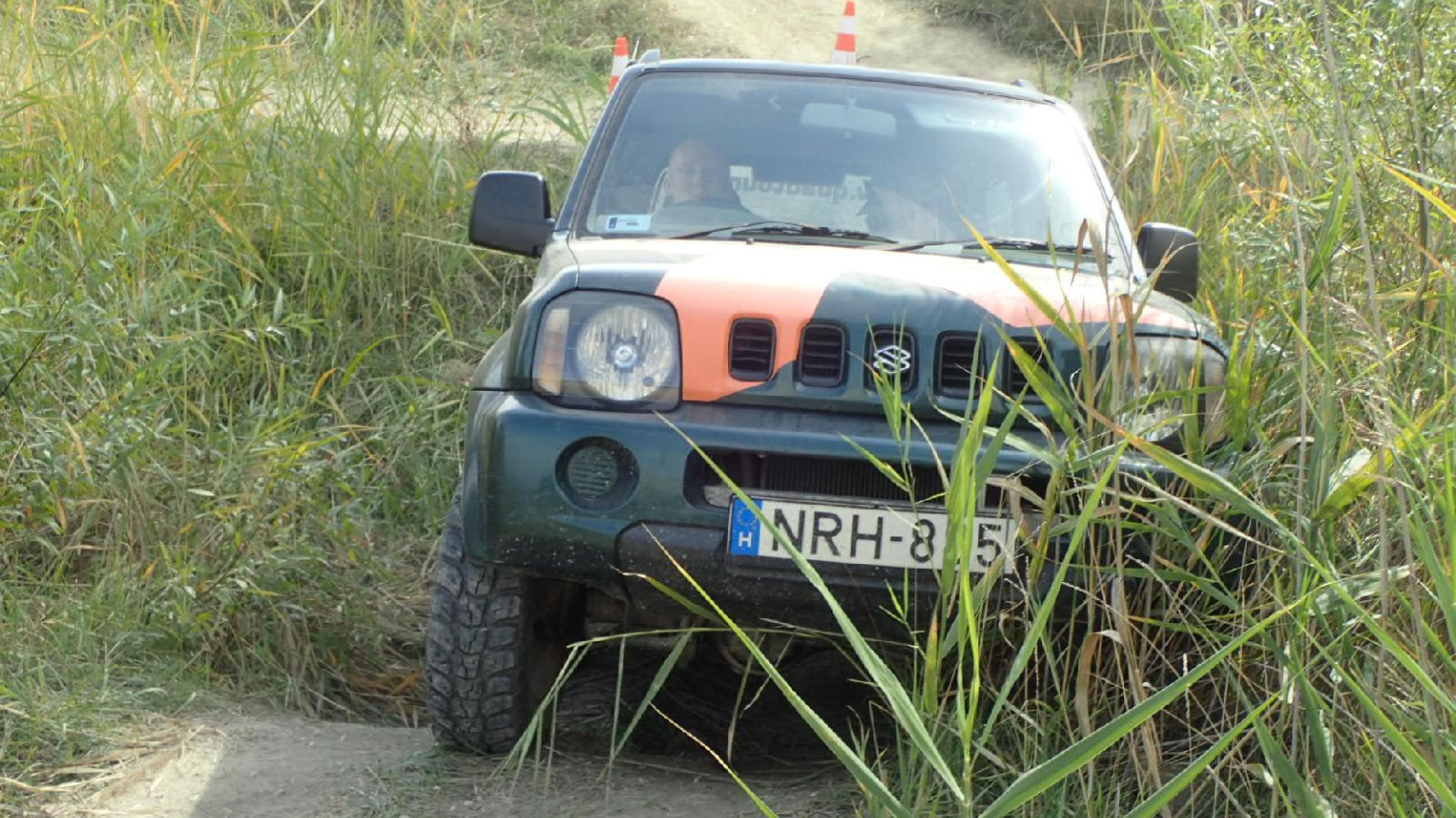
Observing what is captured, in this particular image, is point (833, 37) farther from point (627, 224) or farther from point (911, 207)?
point (627, 224)

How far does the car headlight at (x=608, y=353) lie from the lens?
9.31 ft

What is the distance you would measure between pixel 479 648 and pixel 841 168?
4.84ft

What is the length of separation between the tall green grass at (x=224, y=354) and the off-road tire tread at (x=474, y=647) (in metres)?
0.71

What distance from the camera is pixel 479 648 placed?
3062 mm

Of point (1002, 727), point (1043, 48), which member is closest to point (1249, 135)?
point (1002, 727)

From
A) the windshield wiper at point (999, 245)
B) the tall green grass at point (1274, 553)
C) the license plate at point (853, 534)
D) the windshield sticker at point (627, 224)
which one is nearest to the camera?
the tall green grass at point (1274, 553)

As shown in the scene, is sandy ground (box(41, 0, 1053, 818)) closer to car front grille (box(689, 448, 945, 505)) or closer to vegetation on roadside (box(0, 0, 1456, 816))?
vegetation on roadside (box(0, 0, 1456, 816))

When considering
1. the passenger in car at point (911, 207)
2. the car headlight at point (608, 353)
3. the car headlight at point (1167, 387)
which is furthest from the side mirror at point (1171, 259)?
the car headlight at point (608, 353)

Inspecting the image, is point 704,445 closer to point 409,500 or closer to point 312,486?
point 312,486

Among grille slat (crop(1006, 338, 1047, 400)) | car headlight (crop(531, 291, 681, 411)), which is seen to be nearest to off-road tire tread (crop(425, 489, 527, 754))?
car headlight (crop(531, 291, 681, 411))

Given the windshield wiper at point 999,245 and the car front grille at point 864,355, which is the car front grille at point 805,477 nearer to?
the car front grille at point 864,355

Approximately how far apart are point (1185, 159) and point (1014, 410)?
406 centimetres

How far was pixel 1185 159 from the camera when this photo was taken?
→ 5.88 metres

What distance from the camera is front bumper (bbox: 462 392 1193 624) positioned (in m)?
2.74
